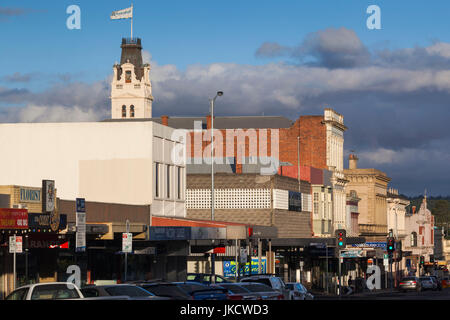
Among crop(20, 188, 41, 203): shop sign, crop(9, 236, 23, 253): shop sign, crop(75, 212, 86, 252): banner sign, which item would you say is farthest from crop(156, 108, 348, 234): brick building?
crop(75, 212, 86, 252): banner sign

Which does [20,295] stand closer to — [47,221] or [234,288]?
[234,288]

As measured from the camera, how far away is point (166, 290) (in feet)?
96.0

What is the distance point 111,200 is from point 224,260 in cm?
1469

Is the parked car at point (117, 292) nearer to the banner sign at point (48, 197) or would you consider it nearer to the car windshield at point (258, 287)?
the car windshield at point (258, 287)

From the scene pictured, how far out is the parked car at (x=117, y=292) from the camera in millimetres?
26094

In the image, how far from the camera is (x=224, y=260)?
67.6m

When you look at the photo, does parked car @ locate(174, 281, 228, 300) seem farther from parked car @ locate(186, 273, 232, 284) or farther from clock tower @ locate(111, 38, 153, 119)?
clock tower @ locate(111, 38, 153, 119)

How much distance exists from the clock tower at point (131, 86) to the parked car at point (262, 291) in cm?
15379

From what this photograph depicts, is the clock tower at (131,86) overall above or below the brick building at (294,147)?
above

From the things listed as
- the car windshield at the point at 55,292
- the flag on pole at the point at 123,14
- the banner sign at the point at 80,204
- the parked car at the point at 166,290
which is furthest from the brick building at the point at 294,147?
the car windshield at the point at 55,292

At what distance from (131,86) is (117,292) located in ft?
541

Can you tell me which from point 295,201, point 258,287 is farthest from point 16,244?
point 295,201
